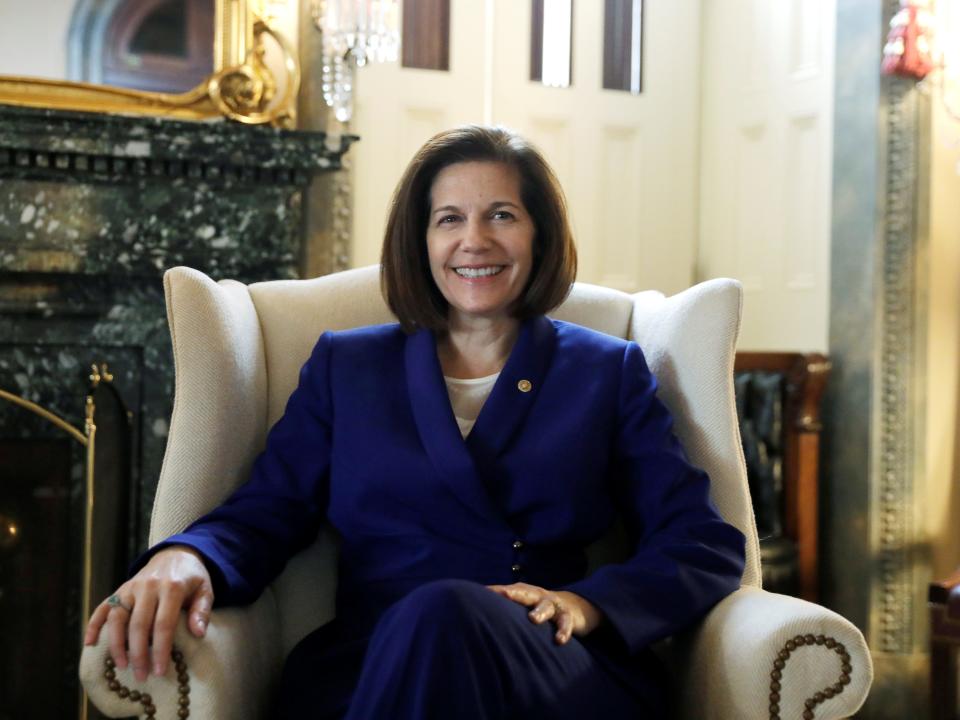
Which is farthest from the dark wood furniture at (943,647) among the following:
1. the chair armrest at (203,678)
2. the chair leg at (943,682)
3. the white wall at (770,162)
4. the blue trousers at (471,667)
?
the chair armrest at (203,678)

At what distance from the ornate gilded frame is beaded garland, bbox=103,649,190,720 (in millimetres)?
1575

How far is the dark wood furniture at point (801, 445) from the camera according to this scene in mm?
3033

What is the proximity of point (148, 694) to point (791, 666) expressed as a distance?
742 mm

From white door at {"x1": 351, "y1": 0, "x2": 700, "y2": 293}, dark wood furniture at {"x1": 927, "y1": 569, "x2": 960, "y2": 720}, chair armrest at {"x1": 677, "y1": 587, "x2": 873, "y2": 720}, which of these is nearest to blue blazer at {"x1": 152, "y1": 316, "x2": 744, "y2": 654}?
chair armrest at {"x1": 677, "y1": 587, "x2": 873, "y2": 720}

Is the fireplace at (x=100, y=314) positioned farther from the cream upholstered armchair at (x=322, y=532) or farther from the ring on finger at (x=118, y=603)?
the ring on finger at (x=118, y=603)

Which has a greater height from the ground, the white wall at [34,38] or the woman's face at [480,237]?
the white wall at [34,38]

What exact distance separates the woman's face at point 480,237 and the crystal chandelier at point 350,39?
3.37 feet

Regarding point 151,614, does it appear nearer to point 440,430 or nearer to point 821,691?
point 440,430

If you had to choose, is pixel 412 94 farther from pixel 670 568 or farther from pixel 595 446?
pixel 670 568

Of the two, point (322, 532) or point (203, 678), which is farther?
point (322, 532)

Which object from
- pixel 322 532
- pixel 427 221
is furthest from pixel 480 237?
pixel 322 532

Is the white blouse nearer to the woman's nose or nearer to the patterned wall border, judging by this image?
the woman's nose

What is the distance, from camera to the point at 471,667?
1231 mm

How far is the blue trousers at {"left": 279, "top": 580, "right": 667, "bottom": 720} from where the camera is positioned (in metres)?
1.22
